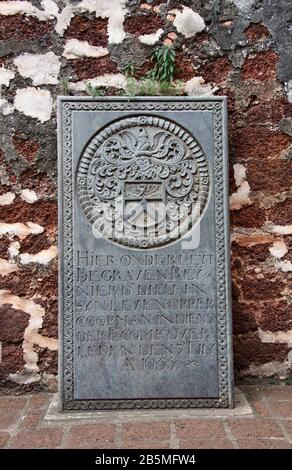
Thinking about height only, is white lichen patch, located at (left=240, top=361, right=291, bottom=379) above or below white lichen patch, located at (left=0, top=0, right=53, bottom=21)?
below

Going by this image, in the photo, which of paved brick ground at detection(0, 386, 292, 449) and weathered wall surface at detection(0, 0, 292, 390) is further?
weathered wall surface at detection(0, 0, 292, 390)

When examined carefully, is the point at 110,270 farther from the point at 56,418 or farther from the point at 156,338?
the point at 56,418

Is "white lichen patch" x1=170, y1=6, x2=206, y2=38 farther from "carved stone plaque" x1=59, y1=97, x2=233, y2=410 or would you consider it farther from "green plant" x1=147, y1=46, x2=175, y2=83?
"carved stone plaque" x1=59, y1=97, x2=233, y2=410

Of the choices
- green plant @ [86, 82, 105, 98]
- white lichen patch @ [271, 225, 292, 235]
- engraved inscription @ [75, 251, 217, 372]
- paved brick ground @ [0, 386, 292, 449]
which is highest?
green plant @ [86, 82, 105, 98]

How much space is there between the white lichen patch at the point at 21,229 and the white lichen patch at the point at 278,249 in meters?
1.36

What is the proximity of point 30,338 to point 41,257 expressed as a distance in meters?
0.47

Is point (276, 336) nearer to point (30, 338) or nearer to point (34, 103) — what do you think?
Answer: point (30, 338)

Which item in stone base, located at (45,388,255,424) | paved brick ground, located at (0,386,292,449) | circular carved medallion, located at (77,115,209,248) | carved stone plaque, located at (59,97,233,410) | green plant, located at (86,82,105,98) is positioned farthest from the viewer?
green plant, located at (86,82,105,98)

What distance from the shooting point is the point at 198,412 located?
2.57m

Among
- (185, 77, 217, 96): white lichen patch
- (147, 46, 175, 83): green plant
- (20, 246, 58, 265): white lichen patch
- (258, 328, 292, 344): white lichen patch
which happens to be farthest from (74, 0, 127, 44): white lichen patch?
(258, 328, 292, 344): white lichen patch

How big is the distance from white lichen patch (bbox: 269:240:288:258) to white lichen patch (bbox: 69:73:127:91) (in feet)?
4.22

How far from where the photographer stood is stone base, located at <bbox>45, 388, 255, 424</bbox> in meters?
2.49

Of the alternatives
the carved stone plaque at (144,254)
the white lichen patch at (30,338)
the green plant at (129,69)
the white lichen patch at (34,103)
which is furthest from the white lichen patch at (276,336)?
the white lichen patch at (34,103)

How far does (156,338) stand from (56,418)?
64 centimetres
